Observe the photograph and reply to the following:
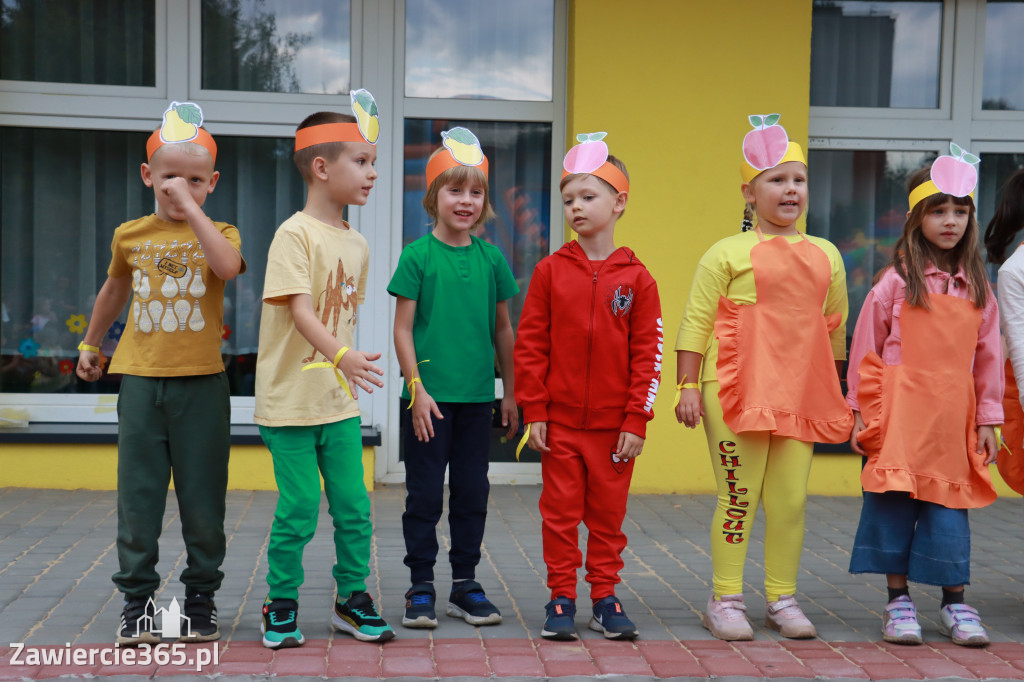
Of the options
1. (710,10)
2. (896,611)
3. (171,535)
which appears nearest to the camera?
(896,611)

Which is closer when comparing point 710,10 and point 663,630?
point 663,630

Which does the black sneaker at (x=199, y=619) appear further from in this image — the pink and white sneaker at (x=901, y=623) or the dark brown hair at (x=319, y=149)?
the pink and white sneaker at (x=901, y=623)

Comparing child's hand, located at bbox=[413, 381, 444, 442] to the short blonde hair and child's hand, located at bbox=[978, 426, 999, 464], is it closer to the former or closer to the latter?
the short blonde hair

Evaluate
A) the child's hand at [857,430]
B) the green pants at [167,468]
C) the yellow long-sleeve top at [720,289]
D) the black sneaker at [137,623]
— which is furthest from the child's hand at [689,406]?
the black sneaker at [137,623]

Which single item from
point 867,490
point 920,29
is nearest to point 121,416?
point 867,490

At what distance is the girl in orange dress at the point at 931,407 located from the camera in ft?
12.3

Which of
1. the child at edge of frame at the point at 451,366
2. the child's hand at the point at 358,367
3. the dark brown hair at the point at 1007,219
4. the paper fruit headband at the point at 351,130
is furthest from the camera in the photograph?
the dark brown hair at the point at 1007,219

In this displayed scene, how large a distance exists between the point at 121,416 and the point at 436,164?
4.84ft

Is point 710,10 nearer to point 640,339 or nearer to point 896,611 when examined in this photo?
point 640,339

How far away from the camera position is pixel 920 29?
719cm

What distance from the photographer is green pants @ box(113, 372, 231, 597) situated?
347 centimetres

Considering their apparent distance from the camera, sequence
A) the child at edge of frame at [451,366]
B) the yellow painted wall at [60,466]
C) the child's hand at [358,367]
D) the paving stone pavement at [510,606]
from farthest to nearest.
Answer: the yellow painted wall at [60,466], the child at edge of frame at [451,366], the paving stone pavement at [510,606], the child's hand at [358,367]

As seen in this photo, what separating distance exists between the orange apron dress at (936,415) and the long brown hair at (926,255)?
2.3 inches

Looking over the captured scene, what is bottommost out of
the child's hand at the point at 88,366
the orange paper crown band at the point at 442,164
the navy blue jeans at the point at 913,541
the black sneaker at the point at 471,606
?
the black sneaker at the point at 471,606
